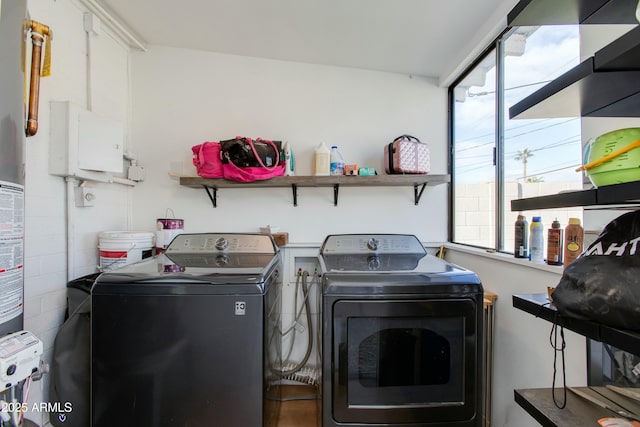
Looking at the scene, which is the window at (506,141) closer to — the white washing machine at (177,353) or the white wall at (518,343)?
the white wall at (518,343)

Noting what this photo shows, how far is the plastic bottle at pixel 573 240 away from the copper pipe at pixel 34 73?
245cm

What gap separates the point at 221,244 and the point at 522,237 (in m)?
1.77

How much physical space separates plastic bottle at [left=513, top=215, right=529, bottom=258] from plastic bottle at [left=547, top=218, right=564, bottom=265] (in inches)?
7.2

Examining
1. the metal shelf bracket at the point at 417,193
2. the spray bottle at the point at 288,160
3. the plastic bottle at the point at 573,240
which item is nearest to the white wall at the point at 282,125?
the metal shelf bracket at the point at 417,193

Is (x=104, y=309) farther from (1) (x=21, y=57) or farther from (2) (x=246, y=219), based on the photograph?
(2) (x=246, y=219)

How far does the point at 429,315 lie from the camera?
128cm

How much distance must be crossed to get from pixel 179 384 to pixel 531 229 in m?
1.78

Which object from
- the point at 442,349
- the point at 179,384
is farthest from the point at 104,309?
the point at 442,349

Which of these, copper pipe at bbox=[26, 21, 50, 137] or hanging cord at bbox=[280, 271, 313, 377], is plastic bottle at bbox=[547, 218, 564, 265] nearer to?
hanging cord at bbox=[280, 271, 313, 377]

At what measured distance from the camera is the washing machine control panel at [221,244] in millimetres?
1949

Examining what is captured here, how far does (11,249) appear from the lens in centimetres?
90

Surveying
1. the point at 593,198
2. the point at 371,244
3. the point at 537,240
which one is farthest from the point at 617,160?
the point at 371,244

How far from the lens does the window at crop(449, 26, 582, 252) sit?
138 centimetres

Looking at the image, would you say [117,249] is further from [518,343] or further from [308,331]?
[518,343]
